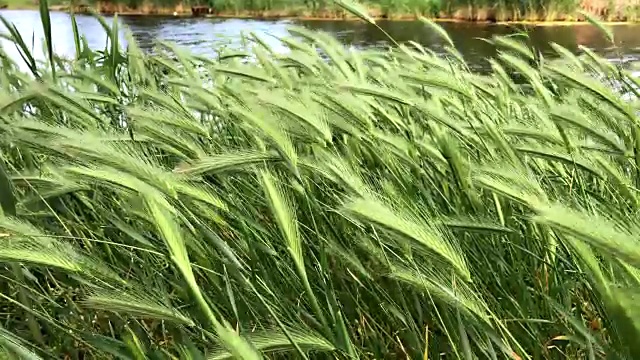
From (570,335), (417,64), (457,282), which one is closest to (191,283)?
(457,282)

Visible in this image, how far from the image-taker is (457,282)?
2.66 feet

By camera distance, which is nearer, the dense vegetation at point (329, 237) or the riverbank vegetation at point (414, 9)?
the dense vegetation at point (329, 237)

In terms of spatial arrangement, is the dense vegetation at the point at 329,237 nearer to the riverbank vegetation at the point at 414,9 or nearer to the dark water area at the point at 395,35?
the dark water area at the point at 395,35

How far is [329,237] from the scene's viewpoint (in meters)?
1.01

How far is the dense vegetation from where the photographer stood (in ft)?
2.28

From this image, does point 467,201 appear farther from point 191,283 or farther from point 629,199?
point 191,283

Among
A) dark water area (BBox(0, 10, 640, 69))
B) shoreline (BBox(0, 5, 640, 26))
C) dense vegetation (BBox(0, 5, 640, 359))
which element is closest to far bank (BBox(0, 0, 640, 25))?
shoreline (BBox(0, 5, 640, 26))

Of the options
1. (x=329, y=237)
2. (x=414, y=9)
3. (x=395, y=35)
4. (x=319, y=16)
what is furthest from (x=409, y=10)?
(x=329, y=237)

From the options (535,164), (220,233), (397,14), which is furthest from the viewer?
(397,14)

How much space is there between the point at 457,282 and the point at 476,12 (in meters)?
13.7

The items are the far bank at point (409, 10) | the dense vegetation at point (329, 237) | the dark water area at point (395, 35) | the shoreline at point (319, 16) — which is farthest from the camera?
the shoreline at point (319, 16)

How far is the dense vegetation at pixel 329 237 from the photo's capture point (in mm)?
696

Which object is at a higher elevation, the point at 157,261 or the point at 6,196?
the point at 6,196

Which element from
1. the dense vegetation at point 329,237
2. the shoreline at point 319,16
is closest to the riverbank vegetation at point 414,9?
the shoreline at point 319,16
